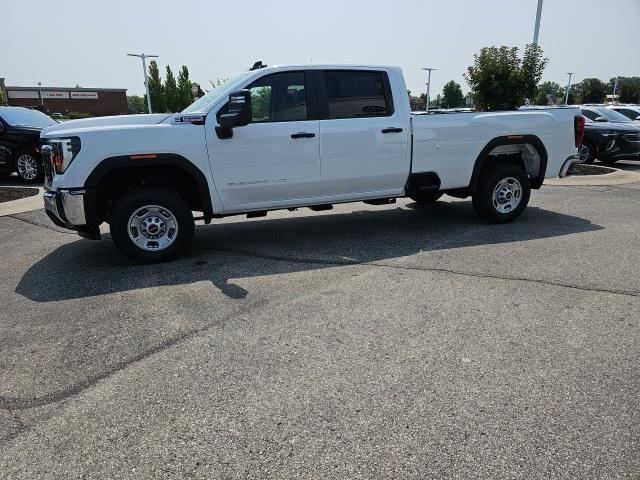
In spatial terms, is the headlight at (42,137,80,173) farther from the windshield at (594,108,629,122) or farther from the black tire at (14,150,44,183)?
the windshield at (594,108,629,122)

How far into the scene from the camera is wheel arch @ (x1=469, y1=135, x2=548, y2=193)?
6.71m

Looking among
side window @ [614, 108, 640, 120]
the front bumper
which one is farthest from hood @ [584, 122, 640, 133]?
the front bumper

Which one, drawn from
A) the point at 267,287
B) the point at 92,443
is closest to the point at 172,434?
the point at 92,443

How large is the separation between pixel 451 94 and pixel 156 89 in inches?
2498

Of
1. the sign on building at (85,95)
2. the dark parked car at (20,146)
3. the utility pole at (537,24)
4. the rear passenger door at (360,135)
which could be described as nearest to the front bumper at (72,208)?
the rear passenger door at (360,135)

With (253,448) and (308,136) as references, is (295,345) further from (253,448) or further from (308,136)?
(308,136)

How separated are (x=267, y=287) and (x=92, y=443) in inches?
93.3

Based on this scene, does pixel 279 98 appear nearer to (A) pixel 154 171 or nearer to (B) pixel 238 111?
(B) pixel 238 111

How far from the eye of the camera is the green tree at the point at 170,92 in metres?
65.8

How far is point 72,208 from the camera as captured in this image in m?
5.12

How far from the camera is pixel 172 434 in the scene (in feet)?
8.61

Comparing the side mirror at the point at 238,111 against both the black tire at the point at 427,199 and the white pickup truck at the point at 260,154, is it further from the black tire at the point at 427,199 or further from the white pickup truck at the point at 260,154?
the black tire at the point at 427,199

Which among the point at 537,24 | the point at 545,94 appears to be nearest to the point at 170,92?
the point at 545,94

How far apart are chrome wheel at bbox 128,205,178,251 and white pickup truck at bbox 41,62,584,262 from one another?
0.04 feet
